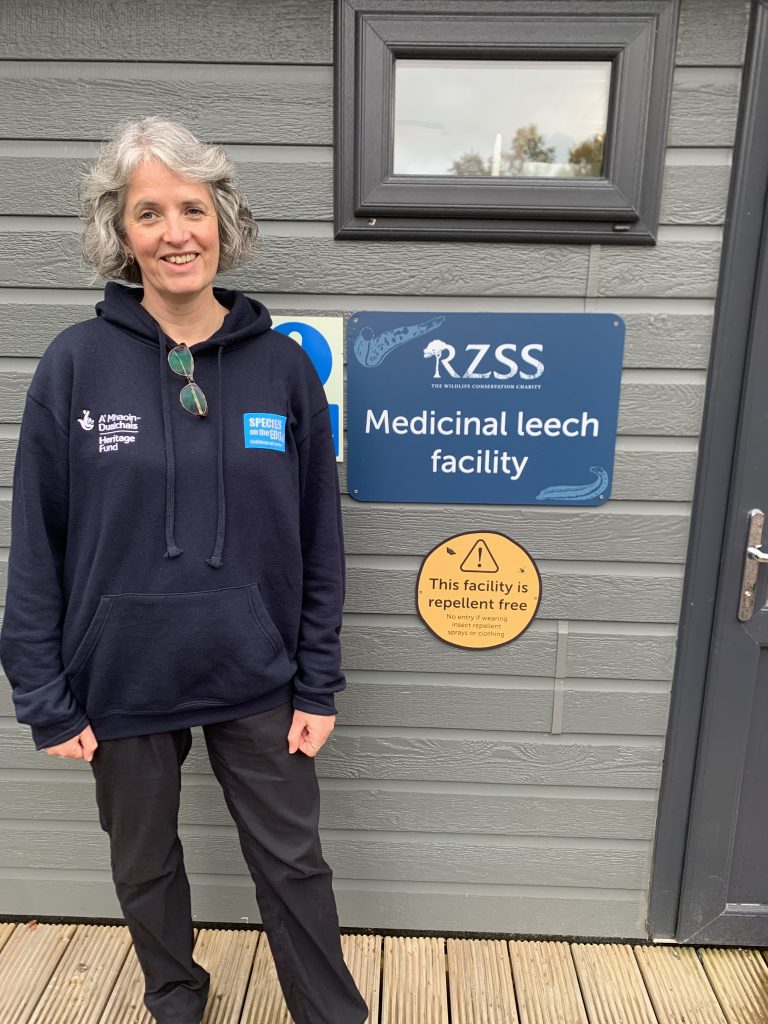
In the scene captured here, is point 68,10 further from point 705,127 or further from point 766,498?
point 766,498

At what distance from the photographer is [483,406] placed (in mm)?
1727

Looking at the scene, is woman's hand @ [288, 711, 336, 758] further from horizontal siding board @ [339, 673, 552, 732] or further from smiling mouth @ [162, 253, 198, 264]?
smiling mouth @ [162, 253, 198, 264]

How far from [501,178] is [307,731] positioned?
1.28m

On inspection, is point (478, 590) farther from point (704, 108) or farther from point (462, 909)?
point (704, 108)

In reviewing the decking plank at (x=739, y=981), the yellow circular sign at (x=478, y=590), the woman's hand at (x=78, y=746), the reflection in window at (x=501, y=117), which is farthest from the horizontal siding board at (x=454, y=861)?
the reflection in window at (x=501, y=117)

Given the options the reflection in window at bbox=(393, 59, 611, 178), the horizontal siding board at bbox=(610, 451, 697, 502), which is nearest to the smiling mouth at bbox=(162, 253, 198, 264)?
the reflection in window at bbox=(393, 59, 611, 178)

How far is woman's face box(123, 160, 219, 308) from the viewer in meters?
1.30

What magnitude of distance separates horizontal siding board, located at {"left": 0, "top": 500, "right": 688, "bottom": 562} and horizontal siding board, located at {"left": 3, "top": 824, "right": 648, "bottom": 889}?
83 centimetres

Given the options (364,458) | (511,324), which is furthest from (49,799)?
(511,324)

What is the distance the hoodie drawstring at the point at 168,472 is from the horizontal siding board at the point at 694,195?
45.3 inches

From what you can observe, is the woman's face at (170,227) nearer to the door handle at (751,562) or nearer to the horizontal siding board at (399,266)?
Result: the horizontal siding board at (399,266)

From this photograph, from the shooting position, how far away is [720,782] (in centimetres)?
191

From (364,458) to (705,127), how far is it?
3.44 feet

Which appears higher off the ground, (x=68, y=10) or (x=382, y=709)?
(x=68, y=10)
